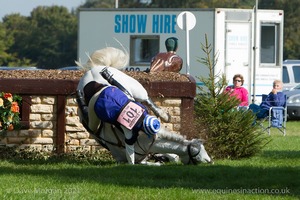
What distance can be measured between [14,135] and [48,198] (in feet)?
14.2

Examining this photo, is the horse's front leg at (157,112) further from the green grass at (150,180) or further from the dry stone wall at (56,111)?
the dry stone wall at (56,111)

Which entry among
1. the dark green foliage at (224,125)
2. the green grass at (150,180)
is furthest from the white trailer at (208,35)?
the green grass at (150,180)

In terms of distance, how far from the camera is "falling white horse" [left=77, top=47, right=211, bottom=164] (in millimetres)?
11844

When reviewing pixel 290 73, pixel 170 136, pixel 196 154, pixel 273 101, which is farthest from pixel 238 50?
pixel 170 136

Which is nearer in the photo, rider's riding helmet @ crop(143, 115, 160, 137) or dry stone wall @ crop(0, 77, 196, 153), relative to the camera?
rider's riding helmet @ crop(143, 115, 160, 137)

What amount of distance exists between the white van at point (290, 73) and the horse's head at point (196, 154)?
18.5 meters

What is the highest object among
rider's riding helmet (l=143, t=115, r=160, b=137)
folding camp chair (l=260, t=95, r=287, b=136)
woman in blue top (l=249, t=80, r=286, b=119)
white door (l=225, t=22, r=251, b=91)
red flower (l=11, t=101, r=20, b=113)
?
white door (l=225, t=22, r=251, b=91)

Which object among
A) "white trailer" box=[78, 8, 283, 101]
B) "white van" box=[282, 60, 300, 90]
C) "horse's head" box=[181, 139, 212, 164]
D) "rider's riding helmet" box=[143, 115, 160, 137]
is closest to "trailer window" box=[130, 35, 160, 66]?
"white trailer" box=[78, 8, 283, 101]

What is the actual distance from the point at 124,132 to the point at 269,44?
1739 cm

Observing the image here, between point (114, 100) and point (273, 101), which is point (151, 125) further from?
point (273, 101)

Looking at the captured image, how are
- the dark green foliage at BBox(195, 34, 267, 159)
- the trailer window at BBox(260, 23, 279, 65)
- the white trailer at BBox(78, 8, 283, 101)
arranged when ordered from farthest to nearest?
the trailer window at BBox(260, 23, 279, 65) → the white trailer at BBox(78, 8, 283, 101) → the dark green foliage at BBox(195, 34, 267, 159)

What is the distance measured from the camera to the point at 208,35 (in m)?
27.5

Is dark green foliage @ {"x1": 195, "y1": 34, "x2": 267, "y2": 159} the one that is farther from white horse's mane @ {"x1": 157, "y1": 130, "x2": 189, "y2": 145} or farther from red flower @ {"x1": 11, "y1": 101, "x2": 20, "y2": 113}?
red flower @ {"x1": 11, "y1": 101, "x2": 20, "y2": 113}

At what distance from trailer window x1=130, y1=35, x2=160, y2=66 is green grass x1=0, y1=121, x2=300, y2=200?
15260mm
